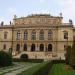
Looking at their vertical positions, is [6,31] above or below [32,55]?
above

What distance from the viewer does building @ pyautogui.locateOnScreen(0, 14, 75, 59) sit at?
84438 millimetres

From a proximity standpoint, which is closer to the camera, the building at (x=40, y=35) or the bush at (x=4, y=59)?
the bush at (x=4, y=59)

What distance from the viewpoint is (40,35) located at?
86188mm

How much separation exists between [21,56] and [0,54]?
123 feet

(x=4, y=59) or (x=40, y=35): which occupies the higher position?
(x=40, y=35)

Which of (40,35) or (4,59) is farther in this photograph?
(40,35)

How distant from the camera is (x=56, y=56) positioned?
80.4 metres

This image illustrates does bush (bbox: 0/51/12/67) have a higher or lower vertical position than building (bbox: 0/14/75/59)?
lower

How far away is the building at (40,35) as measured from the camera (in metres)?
84.4

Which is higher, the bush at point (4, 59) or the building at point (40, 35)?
the building at point (40, 35)

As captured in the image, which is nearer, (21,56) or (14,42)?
(21,56)

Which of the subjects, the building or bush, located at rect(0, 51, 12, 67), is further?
the building

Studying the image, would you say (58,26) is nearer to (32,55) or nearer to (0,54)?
(32,55)

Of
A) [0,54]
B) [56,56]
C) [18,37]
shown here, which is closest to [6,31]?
[18,37]
